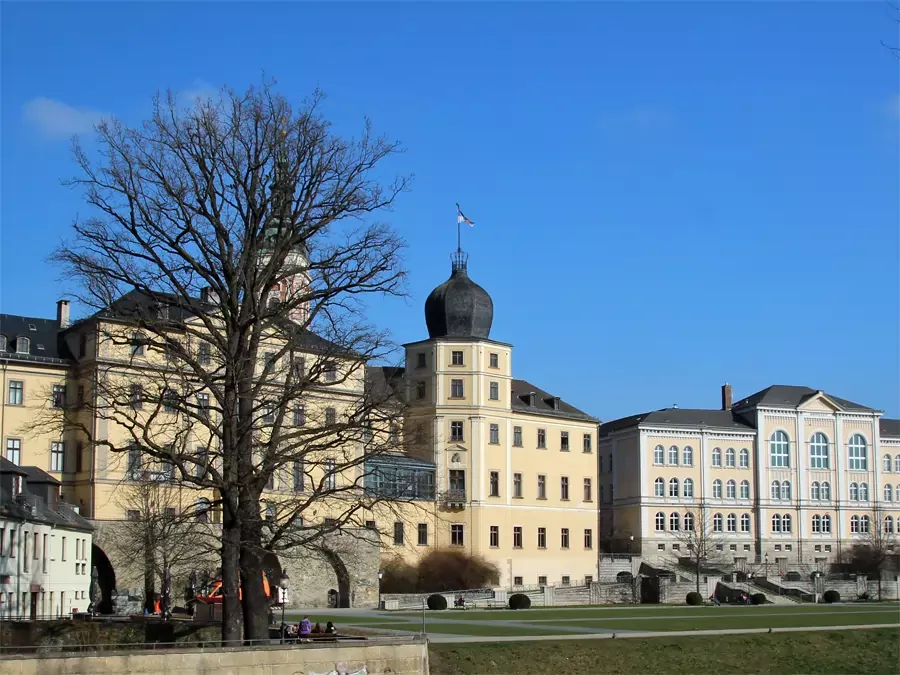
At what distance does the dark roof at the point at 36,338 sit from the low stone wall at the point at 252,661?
38.0 meters

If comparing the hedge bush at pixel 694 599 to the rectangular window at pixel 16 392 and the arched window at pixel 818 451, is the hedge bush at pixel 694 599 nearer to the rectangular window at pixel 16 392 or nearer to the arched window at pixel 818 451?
the arched window at pixel 818 451

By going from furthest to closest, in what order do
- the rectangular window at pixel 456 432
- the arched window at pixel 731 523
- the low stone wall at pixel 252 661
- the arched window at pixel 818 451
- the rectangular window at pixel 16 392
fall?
the arched window at pixel 818 451
the arched window at pixel 731 523
the rectangular window at pixel 456 432
the rectangular window at pixel 16 392
the low stone wall at pixel 252 661

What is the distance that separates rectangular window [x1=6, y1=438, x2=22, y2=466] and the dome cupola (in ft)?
97.5

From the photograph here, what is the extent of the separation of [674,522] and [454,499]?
998 inches

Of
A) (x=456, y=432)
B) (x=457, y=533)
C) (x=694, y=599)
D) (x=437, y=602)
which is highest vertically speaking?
(x=456, y=432)

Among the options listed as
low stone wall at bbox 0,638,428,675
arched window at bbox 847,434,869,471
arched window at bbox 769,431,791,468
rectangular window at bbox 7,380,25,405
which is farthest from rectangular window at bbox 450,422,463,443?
low stone wall at bbox 0,638,428,675

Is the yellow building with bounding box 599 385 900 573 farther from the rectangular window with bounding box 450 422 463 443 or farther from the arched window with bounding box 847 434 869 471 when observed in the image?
the rectangular window with bounding box 450 422 463 443

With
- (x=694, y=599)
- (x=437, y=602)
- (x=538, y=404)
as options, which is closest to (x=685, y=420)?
(x=538, y=404)

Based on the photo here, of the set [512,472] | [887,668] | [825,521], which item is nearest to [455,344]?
[512,472]

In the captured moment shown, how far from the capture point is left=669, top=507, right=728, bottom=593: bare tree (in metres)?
91.2

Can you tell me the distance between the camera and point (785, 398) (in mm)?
103312

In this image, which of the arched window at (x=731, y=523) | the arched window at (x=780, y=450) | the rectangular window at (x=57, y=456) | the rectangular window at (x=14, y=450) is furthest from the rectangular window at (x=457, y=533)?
the arched window at (x=780, y=450)

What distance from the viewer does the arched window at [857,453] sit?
340 feet

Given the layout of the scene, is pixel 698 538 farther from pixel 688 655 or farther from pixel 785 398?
pixel 688 655
